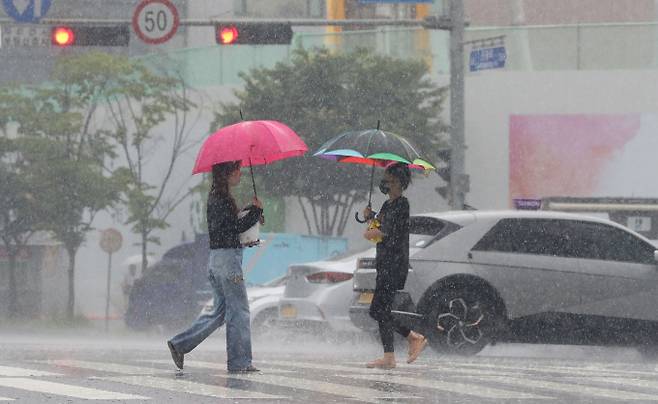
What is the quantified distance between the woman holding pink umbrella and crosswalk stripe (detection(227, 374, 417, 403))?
0.35 m

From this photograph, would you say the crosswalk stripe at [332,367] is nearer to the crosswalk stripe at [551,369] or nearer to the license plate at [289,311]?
the crosswalk stripe at [551,369]

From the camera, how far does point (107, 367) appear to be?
12.1 m

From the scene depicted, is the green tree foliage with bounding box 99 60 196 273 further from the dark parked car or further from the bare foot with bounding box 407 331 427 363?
the bare foot with bounding box 407 331 427 363

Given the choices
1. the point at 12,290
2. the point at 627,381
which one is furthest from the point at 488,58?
the point at 12,290

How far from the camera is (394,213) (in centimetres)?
1252

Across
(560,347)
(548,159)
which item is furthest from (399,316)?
(548,159)

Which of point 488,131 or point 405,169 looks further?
point 488,131

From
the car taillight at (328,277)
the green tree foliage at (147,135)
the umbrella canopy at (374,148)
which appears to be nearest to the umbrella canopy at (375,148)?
the umbrella canopy at (374,148)

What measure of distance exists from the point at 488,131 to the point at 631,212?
14182 millimetres

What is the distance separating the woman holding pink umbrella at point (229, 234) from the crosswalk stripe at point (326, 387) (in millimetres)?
352

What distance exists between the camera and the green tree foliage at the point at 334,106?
41.2 metres

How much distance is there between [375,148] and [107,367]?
8.62 ft

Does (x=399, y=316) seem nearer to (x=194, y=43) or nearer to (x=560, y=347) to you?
(x=560, y=347)

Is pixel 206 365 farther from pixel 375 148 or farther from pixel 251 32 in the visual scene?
pixel 251 32
